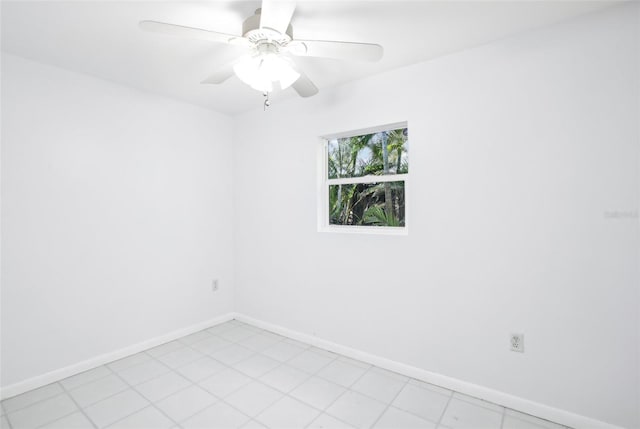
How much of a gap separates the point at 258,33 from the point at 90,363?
111 inches

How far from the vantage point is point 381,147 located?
271 centimetres

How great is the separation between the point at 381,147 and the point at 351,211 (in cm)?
64

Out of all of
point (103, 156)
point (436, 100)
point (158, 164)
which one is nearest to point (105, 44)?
point (103, 156)

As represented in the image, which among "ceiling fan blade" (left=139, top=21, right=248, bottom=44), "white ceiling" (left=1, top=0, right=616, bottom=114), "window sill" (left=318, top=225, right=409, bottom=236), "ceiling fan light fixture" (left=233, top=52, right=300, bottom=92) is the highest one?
"white ceiling" (left=1, top=0, right=616, bottom=114)

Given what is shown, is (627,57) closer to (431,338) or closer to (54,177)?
(431,338)

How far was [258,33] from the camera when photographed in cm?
155

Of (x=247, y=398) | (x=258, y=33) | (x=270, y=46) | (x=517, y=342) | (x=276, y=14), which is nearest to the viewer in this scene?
(x=276, y=14)

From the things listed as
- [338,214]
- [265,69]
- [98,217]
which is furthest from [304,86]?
[98,217]

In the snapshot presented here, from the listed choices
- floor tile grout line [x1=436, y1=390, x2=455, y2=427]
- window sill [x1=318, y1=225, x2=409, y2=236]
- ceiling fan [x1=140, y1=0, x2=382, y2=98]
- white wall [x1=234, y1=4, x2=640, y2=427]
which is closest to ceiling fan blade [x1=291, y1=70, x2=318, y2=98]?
ceiling fan [x1=140, y1=0, x2=382, y2=98]

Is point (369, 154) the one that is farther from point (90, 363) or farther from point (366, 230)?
point (90, 363)

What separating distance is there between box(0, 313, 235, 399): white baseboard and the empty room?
1 cm

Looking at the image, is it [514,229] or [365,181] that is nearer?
[514,229]

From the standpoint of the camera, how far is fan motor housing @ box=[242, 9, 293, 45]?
1518 mm

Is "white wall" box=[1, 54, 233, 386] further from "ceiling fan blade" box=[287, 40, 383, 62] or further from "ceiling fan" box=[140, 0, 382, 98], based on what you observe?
"ceiling fan blade" box=[287, 40, 383, 62]
